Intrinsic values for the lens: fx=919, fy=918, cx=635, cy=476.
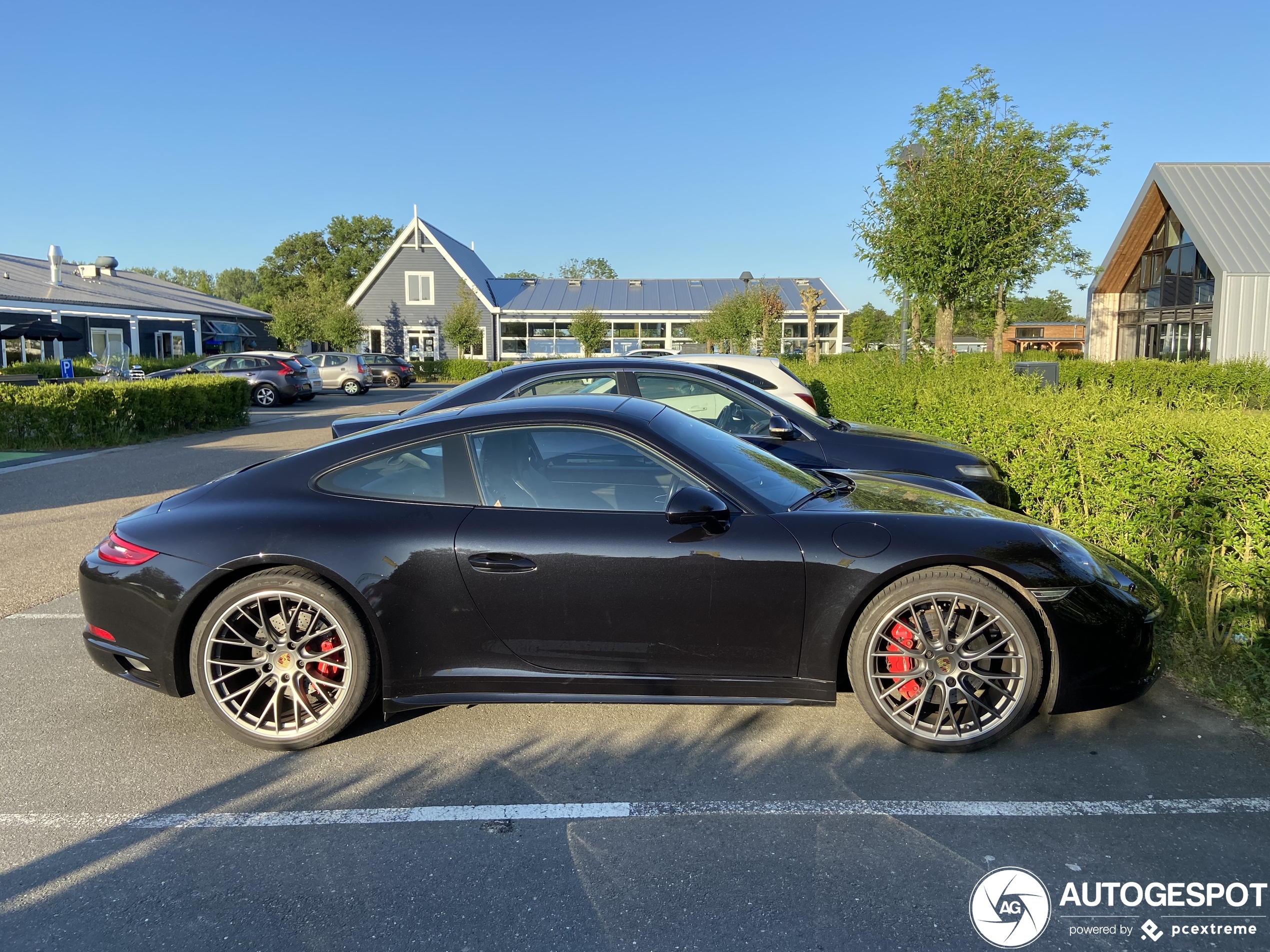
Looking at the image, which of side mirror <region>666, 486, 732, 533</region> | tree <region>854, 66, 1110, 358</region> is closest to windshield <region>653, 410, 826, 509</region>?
side mirror <region>666, 486, 732, 533</region>

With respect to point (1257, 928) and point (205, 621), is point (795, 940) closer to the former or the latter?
point (1257, 928)

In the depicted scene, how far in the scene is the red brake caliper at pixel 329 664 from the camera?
3822 millimetres

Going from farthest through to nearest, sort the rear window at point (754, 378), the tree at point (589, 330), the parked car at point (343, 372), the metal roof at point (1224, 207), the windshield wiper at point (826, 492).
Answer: the tree at point (589, 330) < the parked car at point (343, 372) < the metal roof at point (1224, 207) < the rear window at point (754, 378) < the windshield wiper at point (826, 492)

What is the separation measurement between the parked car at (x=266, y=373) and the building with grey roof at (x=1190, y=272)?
26.8 meters

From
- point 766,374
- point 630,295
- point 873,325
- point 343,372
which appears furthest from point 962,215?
point 873,325

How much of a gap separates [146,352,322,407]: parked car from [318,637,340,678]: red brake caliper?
26.5m

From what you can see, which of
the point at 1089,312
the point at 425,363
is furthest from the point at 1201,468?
the point at 425,363

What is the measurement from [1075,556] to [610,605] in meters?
1.97

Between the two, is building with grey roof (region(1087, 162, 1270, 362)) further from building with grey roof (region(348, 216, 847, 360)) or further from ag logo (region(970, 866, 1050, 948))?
ag logo (region(970, 866, 1050, 948))

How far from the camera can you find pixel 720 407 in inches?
292

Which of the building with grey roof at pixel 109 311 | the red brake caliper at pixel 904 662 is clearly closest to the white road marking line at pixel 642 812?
the red brake caliper at pixel 904 662

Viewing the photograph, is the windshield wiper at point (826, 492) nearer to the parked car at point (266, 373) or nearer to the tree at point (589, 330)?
the parked car at point (266, 373)

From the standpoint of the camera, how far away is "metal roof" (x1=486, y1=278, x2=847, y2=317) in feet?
159

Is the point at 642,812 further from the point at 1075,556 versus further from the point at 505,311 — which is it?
the point at 505,311
